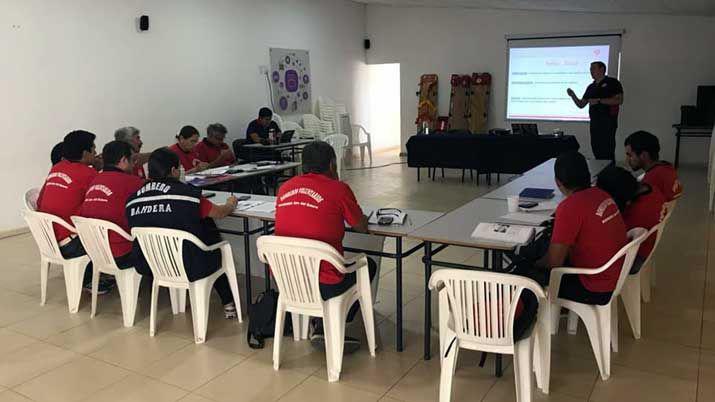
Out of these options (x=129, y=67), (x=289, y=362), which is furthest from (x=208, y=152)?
(x=289, y=362)

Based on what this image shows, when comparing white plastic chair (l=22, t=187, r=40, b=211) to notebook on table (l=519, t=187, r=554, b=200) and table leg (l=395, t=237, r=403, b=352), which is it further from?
notebook on table (l=519, t=187, r=554, b=200)

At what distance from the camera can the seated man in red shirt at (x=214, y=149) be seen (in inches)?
238

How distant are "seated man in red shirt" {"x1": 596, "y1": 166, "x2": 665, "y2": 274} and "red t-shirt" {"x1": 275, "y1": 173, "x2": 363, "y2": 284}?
4.43 feet

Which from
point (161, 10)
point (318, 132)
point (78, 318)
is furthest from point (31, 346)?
point (318, 132)

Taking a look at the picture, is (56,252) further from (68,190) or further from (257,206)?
(257,206)

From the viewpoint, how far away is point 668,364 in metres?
2.93

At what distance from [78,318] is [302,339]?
152 cm

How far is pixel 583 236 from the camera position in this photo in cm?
259

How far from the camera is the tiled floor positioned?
8.95 ft

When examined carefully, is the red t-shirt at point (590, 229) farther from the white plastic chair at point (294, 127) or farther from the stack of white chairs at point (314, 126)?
the stack of white chairs at point (314, 126)

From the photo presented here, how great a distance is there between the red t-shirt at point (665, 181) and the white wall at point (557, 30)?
6.70 m

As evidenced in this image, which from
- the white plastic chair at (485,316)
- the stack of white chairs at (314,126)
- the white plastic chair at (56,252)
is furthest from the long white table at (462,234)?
the stack of white chairs at (314,126)

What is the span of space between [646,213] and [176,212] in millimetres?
2535

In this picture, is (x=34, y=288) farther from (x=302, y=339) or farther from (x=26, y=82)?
(x=26, y=82)
